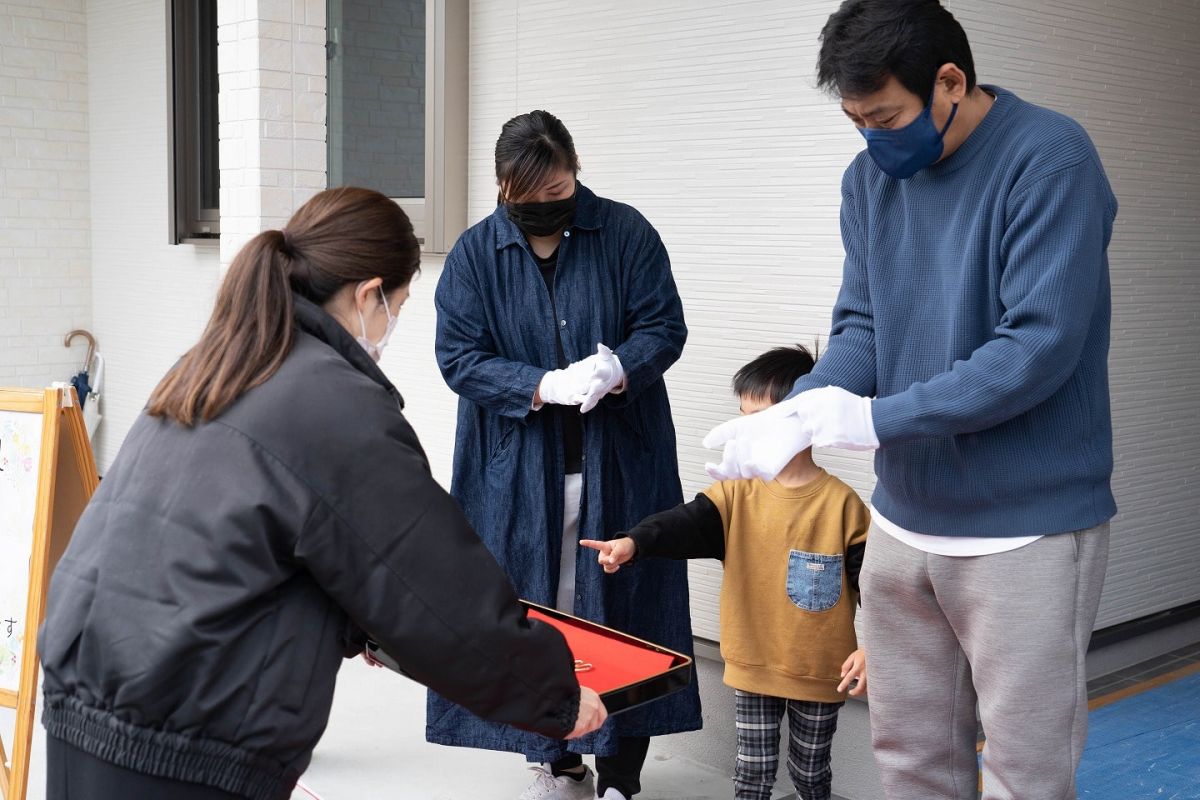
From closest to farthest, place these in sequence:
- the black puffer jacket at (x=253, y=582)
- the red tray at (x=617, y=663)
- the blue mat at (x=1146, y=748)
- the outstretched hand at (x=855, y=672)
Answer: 1. the black puffer jacket at (x=253, y=582)
2. the red tray at (x=617, y=663)
3. the outstretched hand at (x=855, y=672)
4. the blue mat at (x=1146, y=748)

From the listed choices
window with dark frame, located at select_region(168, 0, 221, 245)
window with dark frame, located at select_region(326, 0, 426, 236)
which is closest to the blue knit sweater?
window with dark frame, located at select_region(326, 0, 426, 236)

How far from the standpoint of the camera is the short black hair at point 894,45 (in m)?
1.63

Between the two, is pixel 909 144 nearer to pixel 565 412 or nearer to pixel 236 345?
pixel 236 345

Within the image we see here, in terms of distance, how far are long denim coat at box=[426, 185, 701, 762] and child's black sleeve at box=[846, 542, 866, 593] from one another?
1.33ft

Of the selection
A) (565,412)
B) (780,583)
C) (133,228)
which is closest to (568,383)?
(565,412)

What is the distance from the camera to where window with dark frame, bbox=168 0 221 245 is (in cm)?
555

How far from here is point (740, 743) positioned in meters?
2.67

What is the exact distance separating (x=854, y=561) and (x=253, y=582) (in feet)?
4.85

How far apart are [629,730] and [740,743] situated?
246mm

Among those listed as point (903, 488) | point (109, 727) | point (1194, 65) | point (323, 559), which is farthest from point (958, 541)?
point (1194, 65)

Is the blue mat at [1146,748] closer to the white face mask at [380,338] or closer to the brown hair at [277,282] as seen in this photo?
the white face mask at [380,338]

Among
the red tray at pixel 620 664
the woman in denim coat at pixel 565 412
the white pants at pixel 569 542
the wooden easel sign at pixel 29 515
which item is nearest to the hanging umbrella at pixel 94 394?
the wooden easel sign at pixel 29 515

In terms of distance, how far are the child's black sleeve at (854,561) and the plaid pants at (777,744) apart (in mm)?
267

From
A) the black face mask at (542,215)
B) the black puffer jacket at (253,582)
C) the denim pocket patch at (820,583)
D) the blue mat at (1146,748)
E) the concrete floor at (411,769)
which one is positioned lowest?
the concrete floor at (411,769)
